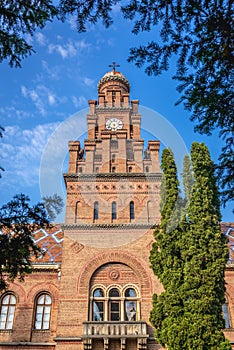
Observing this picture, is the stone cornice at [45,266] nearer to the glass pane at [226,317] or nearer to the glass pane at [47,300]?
the glass pane at [47,300]

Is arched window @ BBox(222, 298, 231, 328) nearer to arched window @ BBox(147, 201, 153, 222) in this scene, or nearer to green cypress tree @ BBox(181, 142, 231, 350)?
green cypress tree @ BBox(181, 142, 231, 350)

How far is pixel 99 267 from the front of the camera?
1956 centimetres

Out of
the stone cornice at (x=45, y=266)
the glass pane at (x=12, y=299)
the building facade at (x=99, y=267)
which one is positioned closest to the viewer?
the building facade at (x=99, y=267)

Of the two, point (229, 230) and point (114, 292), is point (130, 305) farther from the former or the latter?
point (229, 230)

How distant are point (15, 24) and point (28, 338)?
16.5 metres

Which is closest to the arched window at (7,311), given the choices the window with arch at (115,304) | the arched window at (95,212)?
the window with arch at (115,304)

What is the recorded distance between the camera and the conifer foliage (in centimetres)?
1409

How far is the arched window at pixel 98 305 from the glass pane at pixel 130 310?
119 centimetres

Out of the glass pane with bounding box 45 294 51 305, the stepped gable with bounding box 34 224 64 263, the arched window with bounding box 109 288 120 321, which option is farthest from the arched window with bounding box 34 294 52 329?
the arched window with bounding box 109 288 120 321

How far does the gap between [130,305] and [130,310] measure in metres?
0.24

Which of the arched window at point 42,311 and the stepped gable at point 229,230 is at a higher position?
the stepped gable at point 229,230

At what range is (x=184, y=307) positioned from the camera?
14.9m

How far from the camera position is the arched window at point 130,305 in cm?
1842

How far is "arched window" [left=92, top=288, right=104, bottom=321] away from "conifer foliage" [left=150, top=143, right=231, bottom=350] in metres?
3.37
